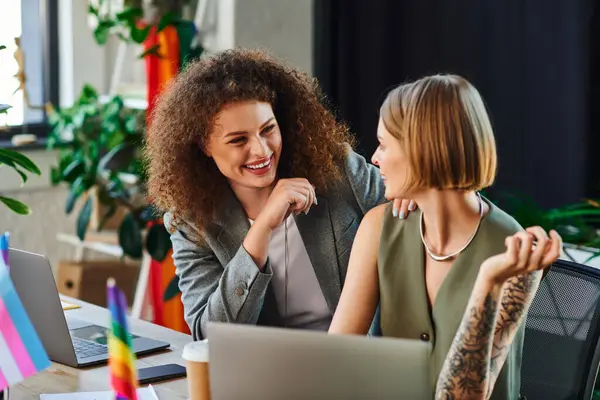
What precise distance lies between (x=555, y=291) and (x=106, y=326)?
1.01 metres

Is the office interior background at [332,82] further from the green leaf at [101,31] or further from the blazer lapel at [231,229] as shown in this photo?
the blazer lapel at [231,229]

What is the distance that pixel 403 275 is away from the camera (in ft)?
5.80

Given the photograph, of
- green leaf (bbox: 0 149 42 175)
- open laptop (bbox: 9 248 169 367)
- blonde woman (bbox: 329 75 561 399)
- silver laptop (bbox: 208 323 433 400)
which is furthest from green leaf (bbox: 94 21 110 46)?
silver laptop (bbox: 208 323 433 400)

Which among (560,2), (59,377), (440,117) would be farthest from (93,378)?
(560,2)

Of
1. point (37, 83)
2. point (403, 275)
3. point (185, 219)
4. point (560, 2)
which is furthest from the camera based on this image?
point (37, 83)

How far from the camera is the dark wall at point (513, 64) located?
10.1 feet

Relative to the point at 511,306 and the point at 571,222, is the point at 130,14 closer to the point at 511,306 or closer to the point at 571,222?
the point at 571,222

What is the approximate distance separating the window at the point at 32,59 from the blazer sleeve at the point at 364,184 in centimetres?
242

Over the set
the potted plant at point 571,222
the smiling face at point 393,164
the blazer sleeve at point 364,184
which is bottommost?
the potted plant at point 571,222

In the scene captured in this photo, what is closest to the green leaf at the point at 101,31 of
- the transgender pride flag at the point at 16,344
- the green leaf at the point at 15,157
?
the green leaf at the point at 15,157

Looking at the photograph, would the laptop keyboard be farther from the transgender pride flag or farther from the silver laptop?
the silver laptop

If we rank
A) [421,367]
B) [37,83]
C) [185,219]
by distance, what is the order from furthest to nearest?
1. [37,83]
2. [185,219]
3. [421,367]

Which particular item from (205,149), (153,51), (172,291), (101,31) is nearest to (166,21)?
(153,51)

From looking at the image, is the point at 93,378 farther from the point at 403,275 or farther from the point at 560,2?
the point at 560,2
